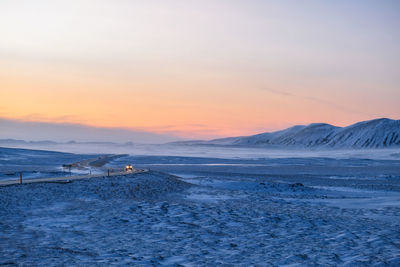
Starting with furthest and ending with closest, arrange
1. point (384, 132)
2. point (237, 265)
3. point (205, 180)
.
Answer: point (384, 132) → point (205, 180) → point (237, 265)

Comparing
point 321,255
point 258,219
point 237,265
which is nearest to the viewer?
point 237,265

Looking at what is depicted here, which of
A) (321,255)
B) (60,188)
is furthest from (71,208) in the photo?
(321,255)

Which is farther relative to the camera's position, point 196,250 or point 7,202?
point 7,202

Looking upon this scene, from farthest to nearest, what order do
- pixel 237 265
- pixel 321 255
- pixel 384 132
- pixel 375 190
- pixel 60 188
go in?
pixel 384 132
pixel 375 190
pixel 60 188
pixel 321 255
pixel 237 265

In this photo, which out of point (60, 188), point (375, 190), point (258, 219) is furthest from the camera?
point (375, 190)

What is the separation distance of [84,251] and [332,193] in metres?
20.8

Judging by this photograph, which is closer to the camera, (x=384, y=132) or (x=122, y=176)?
(x=122, y=176)

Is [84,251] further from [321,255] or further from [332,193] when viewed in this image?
[332,193]

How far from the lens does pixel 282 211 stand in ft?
57.4

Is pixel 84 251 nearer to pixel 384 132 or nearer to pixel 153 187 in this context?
pixel 153 187

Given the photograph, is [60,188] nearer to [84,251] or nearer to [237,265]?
[84,251]

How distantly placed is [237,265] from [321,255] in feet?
8.24

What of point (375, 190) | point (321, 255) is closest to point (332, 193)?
point (375, 190)

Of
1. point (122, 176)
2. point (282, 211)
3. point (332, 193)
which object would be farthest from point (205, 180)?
point (282, 211)
